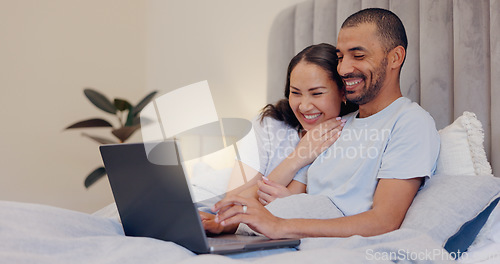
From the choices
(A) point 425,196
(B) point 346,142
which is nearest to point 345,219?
(A) point 425,196

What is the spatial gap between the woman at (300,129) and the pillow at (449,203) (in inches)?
13.4

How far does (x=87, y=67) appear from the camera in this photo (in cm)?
313

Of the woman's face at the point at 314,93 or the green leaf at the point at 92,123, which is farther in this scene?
the green leaf at the point at 92,123

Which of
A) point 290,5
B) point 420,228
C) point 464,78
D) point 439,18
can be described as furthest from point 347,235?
point 290,5

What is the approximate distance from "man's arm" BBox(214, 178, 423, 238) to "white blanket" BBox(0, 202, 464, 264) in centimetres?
6

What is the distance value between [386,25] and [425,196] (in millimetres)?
475

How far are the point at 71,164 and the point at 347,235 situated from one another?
7.95 ft

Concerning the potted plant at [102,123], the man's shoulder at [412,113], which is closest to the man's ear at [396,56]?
the man's shoulder at [412,113]

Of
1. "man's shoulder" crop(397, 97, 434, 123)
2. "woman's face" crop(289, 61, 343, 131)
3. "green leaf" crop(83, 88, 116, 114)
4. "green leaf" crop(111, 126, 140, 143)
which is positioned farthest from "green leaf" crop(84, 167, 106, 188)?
"man's shoulder" crop(397, 97, 434, 123)

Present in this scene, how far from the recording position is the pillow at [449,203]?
3.39 feet

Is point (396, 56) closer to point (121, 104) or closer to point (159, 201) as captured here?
point (159, 201)

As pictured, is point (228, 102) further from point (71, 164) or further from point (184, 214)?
point (184, 214)

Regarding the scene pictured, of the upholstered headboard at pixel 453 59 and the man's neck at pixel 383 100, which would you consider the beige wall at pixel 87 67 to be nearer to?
the upholstered headboard at pixel 453 59

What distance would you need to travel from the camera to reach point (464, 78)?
1.47m
